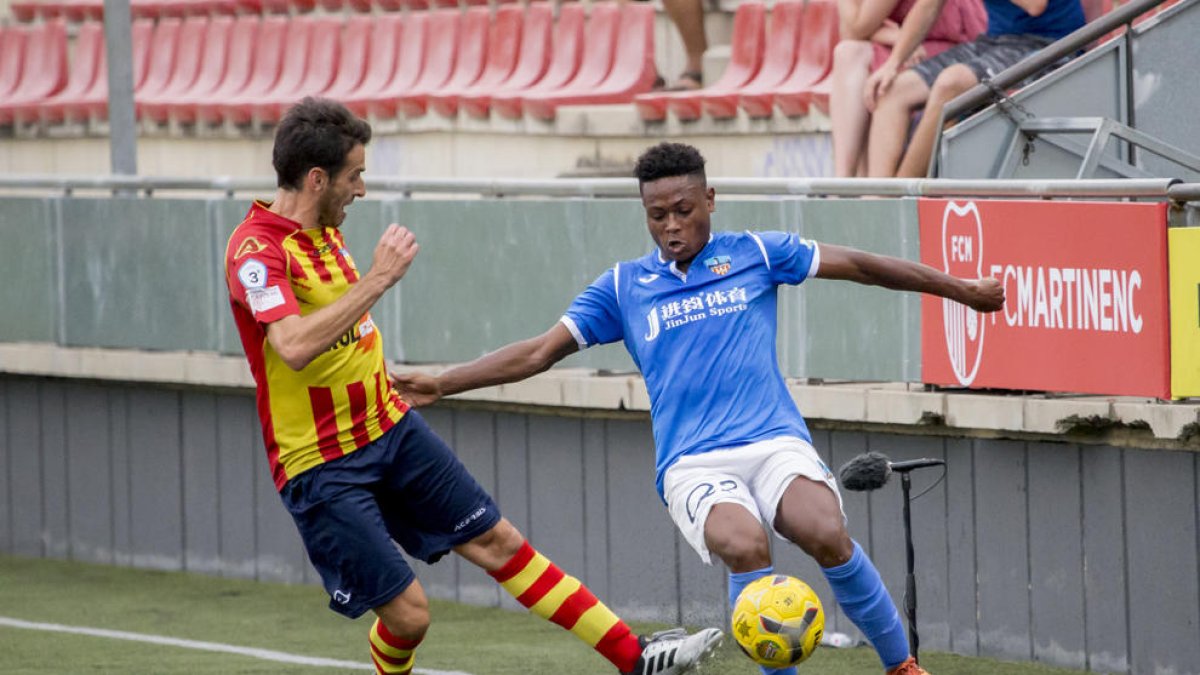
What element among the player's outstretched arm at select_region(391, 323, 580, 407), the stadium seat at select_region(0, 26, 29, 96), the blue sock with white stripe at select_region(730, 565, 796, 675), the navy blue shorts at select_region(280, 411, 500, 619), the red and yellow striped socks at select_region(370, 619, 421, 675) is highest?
the stadium seat at select_region(0, 26, 29, 96)

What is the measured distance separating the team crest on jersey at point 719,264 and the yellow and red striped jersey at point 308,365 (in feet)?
3.77

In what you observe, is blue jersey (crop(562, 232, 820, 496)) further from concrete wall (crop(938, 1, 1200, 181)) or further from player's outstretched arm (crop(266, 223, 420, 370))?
concrete wall (crop(938, 1, 1200, 181))

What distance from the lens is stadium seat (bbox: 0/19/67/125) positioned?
23.1 metres

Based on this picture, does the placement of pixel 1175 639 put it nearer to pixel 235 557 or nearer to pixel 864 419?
pixel 864 419

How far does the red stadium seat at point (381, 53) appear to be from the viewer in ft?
64.3

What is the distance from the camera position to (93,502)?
14000 mm

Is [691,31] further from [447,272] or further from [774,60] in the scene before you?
[447,272]

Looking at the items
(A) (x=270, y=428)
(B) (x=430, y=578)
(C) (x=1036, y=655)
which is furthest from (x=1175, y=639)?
(B) (x=430, y=578)

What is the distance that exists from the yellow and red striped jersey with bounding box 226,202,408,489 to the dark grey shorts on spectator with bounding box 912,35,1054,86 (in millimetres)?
4192

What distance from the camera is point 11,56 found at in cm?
2409

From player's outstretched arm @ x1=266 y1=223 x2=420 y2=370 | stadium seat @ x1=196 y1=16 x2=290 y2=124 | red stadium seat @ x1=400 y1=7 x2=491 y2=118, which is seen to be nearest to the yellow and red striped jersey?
player's outstretched arm @ x1=266 y1=223 x2=420 y2=370

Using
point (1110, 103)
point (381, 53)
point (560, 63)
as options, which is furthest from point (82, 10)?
point (1110, 103)

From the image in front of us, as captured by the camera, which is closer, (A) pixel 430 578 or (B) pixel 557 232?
(B) pixel 557 232

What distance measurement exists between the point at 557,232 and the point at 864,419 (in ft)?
6.68
